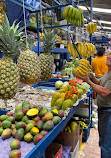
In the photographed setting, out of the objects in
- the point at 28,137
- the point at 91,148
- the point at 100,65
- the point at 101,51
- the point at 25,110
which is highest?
the point at 101,51

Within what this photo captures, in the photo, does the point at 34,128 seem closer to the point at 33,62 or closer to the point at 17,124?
the point at 17,124

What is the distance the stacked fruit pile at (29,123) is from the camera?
134 centimetres

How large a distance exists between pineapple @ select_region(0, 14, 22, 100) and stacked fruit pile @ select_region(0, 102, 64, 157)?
246mm

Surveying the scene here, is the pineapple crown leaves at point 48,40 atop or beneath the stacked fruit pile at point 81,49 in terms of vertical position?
atop

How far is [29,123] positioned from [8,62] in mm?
731

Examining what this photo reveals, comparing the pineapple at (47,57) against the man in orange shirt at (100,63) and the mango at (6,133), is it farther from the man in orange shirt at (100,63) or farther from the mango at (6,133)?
the man in orange shirt at (100,63)

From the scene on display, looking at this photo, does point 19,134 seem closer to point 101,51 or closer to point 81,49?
point 81,49

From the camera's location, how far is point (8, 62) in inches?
67.2

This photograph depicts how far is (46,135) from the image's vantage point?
4.38 ft

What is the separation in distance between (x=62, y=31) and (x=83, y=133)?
5256 millimetres

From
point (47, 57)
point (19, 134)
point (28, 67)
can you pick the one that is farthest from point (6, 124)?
point (47, 57)

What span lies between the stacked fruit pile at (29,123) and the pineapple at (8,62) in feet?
0.81

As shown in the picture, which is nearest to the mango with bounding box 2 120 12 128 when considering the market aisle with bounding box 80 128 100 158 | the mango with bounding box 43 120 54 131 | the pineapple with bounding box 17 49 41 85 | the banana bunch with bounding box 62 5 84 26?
the mango with bounding box 43 120 54 131

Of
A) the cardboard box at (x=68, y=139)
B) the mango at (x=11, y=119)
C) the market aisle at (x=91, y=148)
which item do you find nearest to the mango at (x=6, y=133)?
the mango at (x=11, y=119)
